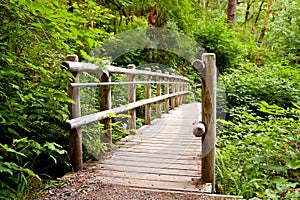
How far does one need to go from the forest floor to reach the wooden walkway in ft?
0.35

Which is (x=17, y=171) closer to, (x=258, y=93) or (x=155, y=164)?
(x=155, y=164)

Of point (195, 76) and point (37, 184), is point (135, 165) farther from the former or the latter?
point (195, 76)

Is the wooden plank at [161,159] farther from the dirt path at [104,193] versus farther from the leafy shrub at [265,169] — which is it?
the dirt path at [104,193]

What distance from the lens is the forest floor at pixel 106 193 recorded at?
236 centimetres

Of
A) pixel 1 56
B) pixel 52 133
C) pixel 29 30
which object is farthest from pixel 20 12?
pixel 52 133

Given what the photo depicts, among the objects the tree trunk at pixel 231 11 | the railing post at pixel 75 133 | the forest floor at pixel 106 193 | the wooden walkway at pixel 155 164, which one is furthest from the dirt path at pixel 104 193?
the tree trunk at pixel 231 11

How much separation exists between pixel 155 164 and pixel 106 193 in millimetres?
911

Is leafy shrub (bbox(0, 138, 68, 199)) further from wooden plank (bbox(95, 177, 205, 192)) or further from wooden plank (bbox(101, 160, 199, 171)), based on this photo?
wooden plank (bbox(101, 160, 199, 171))

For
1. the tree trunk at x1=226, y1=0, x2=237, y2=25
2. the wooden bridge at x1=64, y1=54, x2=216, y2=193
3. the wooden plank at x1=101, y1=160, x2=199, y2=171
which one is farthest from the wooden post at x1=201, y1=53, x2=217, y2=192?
the tree trunk at x1=226, y1=0, x2=237, y2=25

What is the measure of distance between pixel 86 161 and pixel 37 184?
85 cm

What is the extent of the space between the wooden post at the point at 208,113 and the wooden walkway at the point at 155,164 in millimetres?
142

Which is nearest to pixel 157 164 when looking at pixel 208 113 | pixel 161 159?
pixel 161 159

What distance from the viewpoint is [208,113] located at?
2.77 meters

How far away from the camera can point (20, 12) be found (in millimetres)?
2258
